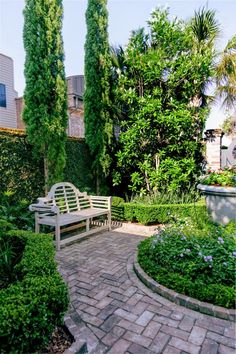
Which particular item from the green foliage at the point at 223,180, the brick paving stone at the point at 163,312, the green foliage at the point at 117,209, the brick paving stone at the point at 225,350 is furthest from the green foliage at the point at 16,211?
the green foliage at the point at 223,180

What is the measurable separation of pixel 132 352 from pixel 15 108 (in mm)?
12292

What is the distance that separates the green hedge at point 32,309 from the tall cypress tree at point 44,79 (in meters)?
3.51

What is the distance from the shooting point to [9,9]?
4.99 meters

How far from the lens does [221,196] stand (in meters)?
4.78

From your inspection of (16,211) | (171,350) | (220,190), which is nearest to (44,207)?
(16,211)

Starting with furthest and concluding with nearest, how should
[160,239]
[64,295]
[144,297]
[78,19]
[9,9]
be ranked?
[78,19] < [9,9] < [160,239] < [144,297] < [64,295]

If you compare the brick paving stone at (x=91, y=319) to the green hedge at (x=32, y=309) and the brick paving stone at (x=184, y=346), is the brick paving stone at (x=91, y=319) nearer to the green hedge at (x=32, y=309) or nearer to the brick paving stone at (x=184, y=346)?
the green hedge at (x=32, y=309)

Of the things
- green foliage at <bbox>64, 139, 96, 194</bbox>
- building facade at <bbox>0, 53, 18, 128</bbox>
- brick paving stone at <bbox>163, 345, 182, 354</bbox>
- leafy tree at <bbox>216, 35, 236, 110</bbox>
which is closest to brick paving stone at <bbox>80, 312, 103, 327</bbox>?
brick paving stone at <bbox>163, 345, 182, 354</bbox>

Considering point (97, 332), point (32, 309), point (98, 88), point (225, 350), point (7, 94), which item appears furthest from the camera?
point (7, 94)

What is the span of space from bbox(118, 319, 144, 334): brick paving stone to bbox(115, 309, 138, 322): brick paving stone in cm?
5

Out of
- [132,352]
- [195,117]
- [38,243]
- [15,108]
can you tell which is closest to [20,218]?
[38,243]

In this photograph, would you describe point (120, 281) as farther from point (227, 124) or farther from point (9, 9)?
point (227, 124)

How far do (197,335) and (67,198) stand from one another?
405cm

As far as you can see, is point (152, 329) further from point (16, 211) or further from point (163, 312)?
point (16, 211)
